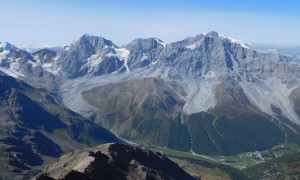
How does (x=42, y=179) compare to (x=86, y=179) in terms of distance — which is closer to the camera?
(x=42, y=179)

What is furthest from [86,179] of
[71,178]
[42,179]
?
[42,179]

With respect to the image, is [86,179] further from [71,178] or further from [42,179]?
[42,179]

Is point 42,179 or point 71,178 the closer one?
point 42,179
